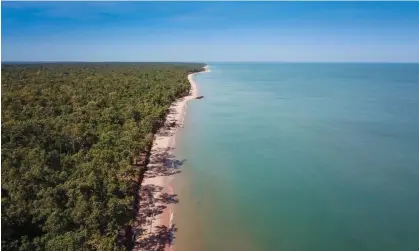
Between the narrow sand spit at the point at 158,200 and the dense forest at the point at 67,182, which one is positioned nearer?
the dense forest at the point at 67,182

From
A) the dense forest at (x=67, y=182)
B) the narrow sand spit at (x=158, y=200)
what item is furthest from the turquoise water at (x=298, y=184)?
the dense forest at (x=67, y=182)

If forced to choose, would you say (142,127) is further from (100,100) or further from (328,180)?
(328,180)

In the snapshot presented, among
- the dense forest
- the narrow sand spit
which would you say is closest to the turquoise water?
the narrow sand spit

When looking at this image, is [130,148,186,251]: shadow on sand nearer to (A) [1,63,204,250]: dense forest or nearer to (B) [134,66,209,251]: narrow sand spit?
(B) [134,66,209,251]: narrow sand spit

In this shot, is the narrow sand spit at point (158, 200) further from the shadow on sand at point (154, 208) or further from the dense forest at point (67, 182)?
the dense forest at point (67, 182)

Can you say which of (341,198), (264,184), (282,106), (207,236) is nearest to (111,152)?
(207,236)

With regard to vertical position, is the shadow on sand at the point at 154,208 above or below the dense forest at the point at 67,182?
below

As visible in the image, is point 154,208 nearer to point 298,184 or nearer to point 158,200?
point 158,200
